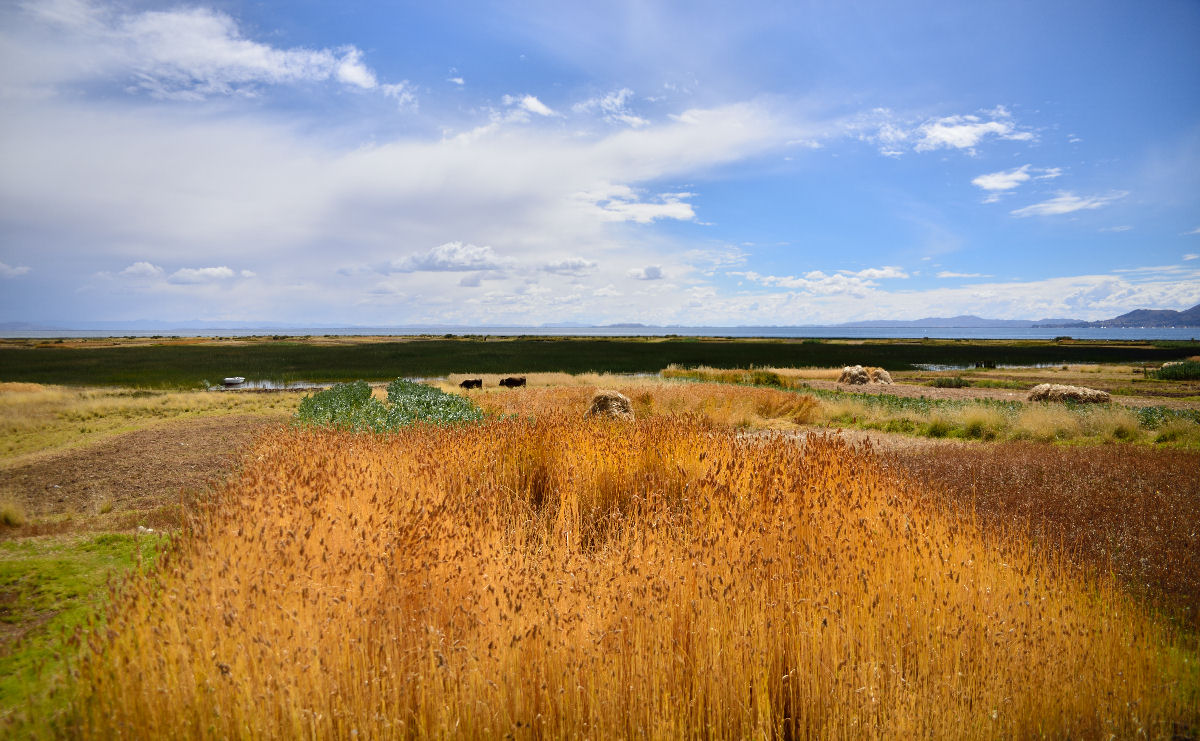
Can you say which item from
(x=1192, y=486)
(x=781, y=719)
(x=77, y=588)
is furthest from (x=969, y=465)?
(x=77, y=588)

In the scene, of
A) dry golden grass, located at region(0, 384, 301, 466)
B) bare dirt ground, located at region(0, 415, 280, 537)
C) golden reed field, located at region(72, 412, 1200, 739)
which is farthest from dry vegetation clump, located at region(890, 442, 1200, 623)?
dry golden grass, located at region(0, 384, 301, 466)

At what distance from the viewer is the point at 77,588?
427 cm

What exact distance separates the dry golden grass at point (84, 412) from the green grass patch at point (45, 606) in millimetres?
9917

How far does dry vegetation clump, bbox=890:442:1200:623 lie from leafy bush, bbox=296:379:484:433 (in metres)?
8.38

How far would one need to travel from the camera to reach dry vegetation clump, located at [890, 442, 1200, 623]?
4605mm

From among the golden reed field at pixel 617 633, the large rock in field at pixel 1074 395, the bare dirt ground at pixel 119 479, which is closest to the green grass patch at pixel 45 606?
the golden reed field at pixel 617 633

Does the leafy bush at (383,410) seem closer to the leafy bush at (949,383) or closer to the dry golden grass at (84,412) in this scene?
the dry golden grass at (84,412)

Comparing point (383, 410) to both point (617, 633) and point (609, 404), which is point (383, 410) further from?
point (617, 633)

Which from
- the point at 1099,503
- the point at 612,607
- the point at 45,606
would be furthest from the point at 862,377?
the point at 45,606

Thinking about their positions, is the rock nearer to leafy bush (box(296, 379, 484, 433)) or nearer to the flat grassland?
leafy bush (box(296, 379, 484, 433))

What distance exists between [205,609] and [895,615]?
4203mm

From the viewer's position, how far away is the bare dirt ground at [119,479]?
314 inches

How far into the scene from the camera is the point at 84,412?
19781mm

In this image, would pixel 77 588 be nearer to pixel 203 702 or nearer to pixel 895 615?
pixel 203 702
